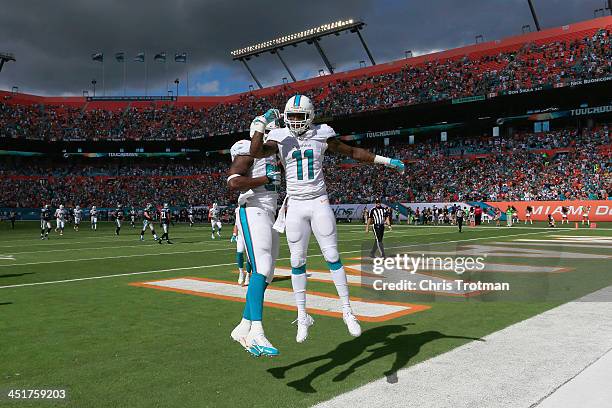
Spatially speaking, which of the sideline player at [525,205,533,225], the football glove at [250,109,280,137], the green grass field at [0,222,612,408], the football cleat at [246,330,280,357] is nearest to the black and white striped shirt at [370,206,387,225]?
the green grass field at [0,222,612,408]

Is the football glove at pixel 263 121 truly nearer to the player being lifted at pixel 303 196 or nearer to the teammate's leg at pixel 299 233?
the player being lifted at pixel 303 196

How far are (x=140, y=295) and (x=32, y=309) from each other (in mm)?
1637

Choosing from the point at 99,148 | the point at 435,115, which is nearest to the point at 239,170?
the point at 435,115

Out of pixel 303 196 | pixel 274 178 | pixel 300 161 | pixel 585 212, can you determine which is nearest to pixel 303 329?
pixel 303 196

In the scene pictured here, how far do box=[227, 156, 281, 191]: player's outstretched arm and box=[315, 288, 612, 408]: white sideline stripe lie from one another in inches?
79.9

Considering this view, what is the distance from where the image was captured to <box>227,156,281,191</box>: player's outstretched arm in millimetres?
4738

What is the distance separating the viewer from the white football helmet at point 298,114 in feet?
15.8

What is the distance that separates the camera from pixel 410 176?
46.9 metres

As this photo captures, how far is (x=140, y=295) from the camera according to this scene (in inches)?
329

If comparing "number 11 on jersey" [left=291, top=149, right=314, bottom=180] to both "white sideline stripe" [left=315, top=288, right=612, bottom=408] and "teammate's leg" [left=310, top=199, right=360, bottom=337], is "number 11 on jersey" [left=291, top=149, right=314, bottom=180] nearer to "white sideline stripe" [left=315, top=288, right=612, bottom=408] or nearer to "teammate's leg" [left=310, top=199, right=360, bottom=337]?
"teammate's leg" [left=310, top=199, right=360, bottom=337]

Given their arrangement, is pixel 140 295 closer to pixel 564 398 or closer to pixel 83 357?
pixel 83 357

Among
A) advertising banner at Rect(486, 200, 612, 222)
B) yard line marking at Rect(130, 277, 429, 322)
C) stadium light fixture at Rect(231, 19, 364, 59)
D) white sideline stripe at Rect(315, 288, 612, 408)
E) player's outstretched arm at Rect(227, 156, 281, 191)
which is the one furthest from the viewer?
stadium light fixture at Rect(231, 19, 364, 59)

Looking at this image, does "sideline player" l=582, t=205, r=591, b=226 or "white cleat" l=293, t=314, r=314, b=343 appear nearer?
"white cleat" l=293, t=314, r=314, b=343

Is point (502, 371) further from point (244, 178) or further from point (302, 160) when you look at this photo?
point (244, 178)
